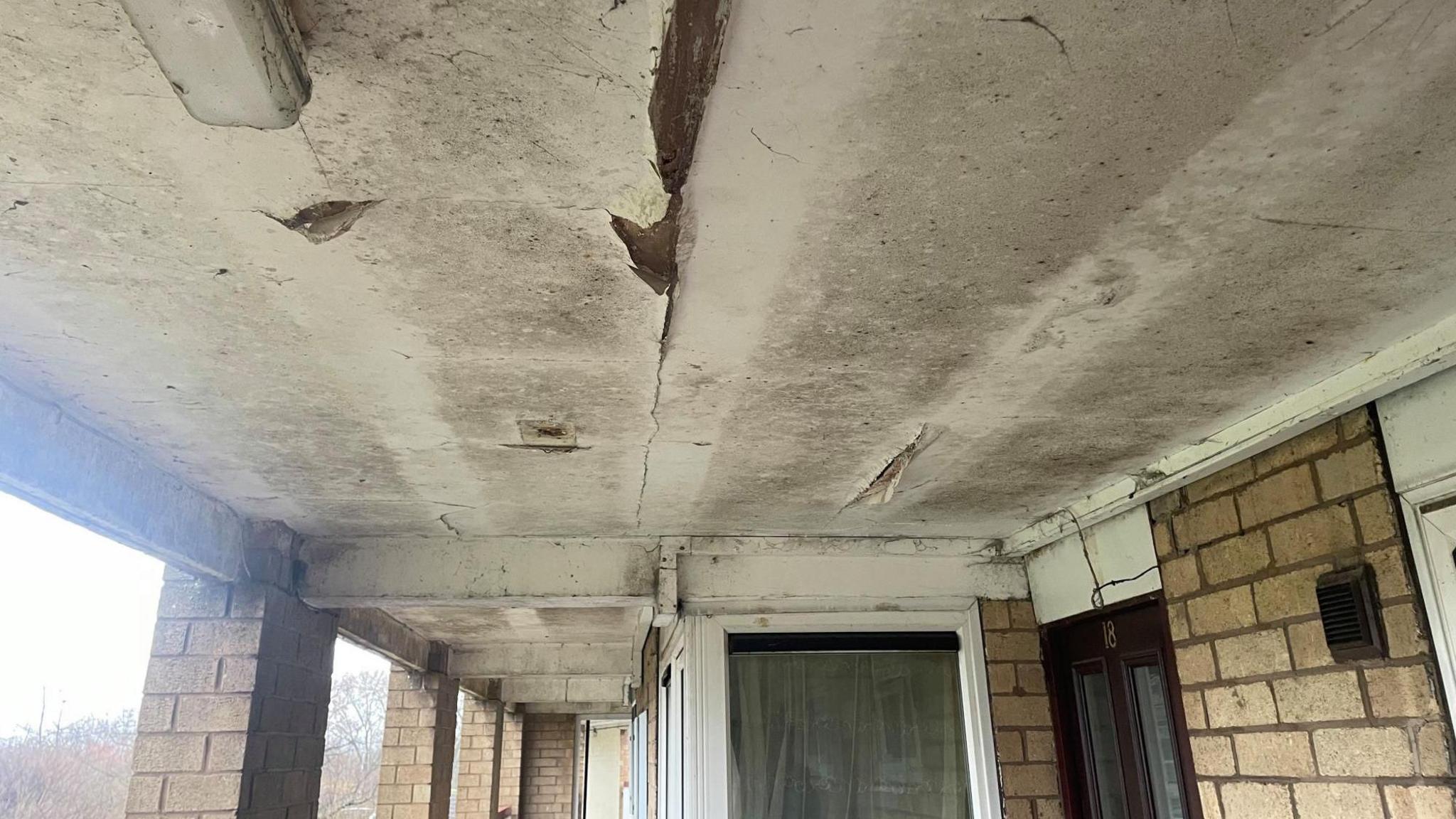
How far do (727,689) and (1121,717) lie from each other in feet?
5.06

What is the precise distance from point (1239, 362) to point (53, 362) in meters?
2.73

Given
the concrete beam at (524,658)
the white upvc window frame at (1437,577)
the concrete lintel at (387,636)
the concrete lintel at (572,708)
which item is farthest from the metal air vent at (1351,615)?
the concrete lintel at (572,708)

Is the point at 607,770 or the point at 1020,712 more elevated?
the point at 1020,712

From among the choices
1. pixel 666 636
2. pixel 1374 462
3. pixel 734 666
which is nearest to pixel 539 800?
pixel 666 636

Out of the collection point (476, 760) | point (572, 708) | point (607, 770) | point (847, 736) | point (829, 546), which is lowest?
point (607, 770)

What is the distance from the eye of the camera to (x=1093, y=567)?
3.59 meters

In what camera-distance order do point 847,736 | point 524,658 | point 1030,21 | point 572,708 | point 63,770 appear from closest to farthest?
point 1030,21 < point 847,736 < point 63,770 < point 524,658 < point 572,708

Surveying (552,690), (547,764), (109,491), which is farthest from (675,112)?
(547,764)

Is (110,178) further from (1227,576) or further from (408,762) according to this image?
(408,762)

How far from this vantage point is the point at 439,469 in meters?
2.93

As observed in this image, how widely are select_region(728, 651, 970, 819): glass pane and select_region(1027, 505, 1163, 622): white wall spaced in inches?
19.9

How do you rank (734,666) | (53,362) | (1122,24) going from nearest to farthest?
(1122,24), (53,362), (734,666)

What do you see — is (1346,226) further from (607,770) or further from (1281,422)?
(607,770)

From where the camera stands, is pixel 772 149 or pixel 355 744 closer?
pixel 772 149
